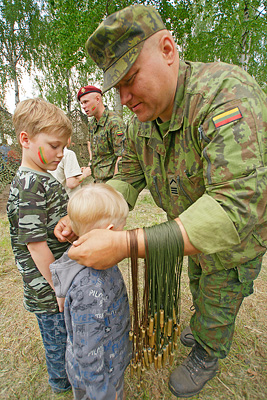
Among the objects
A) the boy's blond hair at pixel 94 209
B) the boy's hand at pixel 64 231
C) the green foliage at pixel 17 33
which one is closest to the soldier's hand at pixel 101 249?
the boy's blond hair at pixel 94 209

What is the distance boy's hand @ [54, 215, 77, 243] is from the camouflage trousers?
3.32 feet

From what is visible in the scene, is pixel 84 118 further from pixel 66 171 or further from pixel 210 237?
pixel 210 237

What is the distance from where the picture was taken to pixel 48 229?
1650 mm

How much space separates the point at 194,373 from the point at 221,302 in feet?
2.31

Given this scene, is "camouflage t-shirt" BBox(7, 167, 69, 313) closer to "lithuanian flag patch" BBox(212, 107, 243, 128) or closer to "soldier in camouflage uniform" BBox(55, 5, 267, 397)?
"soldier in camouflage uniform" BBox(55, 5, 267, 397)

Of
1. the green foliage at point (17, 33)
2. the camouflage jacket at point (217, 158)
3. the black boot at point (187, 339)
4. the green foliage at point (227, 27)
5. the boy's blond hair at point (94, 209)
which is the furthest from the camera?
the green foliage at point (17, 33)

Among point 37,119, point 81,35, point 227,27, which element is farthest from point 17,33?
point 37,119

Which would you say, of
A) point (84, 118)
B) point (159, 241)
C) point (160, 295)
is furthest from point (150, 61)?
point (84, 118)

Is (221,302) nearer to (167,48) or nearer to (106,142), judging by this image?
(167,48)

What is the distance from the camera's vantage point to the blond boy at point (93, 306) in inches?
49.8

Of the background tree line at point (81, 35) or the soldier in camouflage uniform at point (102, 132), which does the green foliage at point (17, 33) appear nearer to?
the background tree line at point (81, 35)

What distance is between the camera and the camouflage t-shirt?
1496mm

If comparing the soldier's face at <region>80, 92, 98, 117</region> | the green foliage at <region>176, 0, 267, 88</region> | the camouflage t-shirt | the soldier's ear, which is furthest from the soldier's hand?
the green foliage at <region>176, 0, 267, 88</region>

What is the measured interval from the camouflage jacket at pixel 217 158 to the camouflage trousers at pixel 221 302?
115 mm
